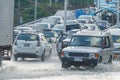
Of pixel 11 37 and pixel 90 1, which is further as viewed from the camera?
pixel 90 1

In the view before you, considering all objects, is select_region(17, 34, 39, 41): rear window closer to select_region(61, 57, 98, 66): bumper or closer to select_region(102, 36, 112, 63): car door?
select_region(102, 36, 112, 63): car door

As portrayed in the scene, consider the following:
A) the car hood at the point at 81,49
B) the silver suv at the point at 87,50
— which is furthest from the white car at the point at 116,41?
the car hood at the point at 81,49

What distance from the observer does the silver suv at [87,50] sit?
24359 millimetres

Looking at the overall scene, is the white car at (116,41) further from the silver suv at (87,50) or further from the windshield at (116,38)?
the silver suv at (87,50)

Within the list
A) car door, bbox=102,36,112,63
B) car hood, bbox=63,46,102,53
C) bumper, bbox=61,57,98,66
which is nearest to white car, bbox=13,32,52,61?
car door, bbox=102,36,112,63

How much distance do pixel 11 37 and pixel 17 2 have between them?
57986 mm

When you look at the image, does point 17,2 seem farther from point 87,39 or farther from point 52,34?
point 87,39

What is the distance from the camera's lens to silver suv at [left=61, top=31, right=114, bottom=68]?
24.4 meters

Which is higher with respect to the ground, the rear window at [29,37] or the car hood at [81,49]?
the rear window at [29,37]

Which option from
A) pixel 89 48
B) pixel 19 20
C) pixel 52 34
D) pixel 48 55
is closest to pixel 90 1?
pixel 19 20

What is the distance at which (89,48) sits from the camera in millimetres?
25047

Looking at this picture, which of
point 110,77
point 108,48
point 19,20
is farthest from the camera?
point 19,20

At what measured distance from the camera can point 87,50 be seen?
2450 centimetres

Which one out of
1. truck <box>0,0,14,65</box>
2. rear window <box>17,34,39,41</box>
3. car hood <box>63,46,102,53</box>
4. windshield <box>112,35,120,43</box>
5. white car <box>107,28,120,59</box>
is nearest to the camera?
car hood <box>63,46,102,53</box>
